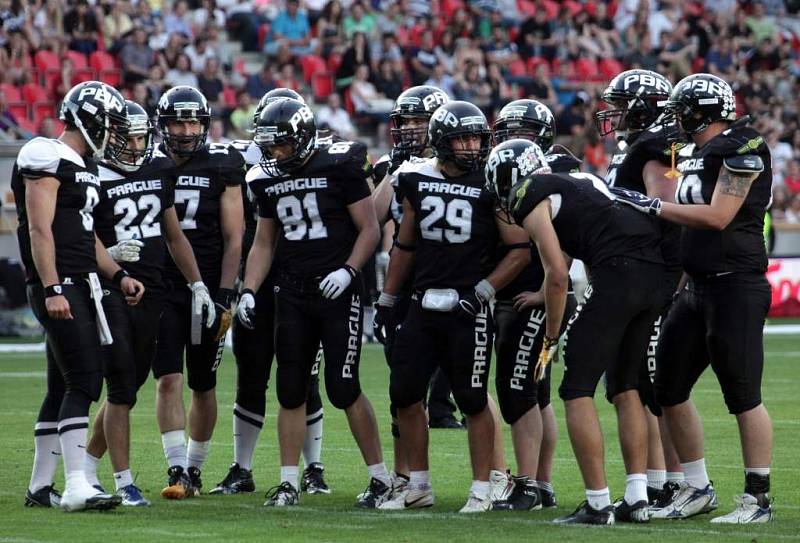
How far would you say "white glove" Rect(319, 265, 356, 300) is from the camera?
23.5ft

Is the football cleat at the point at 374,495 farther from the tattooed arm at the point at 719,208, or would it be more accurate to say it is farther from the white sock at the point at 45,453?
the tattooed arm at the point at 719,208

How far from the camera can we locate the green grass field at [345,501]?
6.16m

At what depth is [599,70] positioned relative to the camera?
23797 millimetres

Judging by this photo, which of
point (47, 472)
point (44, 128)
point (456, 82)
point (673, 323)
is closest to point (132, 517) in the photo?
point (47, 472)

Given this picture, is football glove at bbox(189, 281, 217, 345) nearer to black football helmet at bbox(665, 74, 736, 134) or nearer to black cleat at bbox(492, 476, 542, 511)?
black cleat at bbox(492, 476, 542, 511)

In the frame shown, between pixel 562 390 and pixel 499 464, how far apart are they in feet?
2.49

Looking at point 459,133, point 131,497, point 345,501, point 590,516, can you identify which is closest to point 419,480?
point 345,501

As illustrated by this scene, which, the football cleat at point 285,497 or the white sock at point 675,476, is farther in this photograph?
the white sock at point 675,476

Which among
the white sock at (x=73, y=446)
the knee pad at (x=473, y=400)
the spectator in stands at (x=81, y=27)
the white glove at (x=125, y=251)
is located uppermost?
the spectator in stands at (x=81, y=27)

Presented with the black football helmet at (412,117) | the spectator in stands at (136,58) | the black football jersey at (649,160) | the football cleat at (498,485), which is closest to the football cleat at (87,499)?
the football cleat at (498,485)

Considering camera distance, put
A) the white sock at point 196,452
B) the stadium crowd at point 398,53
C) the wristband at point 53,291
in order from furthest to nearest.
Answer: the stadium crowd at point 398,53 → the white sock at point 196,452 → the wristband at point 53,291

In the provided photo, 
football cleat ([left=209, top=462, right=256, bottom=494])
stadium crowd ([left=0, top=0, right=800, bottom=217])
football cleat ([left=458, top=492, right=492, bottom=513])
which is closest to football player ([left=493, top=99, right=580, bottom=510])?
football cleat ([left=458, top=492, right=492, bottom=513])

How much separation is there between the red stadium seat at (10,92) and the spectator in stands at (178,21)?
251 cm

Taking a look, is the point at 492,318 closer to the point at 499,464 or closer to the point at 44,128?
the point at 499,464
